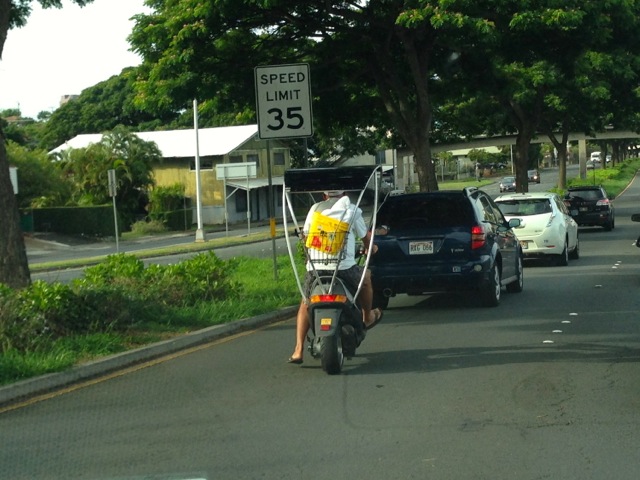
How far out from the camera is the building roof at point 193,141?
6134 centimetres

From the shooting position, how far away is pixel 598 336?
11.8 meters

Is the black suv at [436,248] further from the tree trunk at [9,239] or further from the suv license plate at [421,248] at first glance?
the tree trunk at [9,239]

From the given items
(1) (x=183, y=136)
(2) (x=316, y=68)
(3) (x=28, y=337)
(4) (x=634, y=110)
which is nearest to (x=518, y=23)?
(2) (x=316, y=68)

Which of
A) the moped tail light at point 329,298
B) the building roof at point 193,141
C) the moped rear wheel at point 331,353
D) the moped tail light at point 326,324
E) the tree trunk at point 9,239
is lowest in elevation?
the moped rear wheel at point 331,353

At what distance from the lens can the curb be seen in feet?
29.7

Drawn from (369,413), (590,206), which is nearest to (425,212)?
(369,413)

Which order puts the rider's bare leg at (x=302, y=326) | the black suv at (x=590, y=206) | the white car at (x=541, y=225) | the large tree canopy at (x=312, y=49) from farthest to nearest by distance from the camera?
the black suv at (x=590, y=206), the white car at (x=541, y=225), the large tree canopy at (x=312, y=49), the rider's bare leg at (x=302, y=326)

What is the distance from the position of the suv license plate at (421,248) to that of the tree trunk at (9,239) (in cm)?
512

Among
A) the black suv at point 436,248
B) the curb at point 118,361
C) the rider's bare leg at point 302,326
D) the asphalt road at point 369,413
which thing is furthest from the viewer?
the black suv at point 436,248

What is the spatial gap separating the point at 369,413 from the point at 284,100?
8.94 metres

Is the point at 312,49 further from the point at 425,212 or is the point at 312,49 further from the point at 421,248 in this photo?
the point at 421,248

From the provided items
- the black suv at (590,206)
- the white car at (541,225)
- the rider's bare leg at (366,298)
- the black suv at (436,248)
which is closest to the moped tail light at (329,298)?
the rider's bare leg at (366,298)

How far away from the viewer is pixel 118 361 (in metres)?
10.4

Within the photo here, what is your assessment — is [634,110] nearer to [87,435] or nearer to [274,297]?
[274,297]
